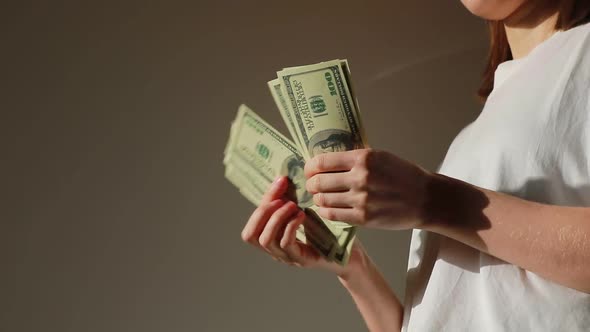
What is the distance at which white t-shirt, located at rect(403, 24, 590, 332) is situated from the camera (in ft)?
2.22

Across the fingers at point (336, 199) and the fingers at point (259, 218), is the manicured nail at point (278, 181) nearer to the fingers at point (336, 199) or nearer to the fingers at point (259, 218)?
the fingers at point (259, 218)

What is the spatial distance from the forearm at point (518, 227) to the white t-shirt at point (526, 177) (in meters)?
0.05

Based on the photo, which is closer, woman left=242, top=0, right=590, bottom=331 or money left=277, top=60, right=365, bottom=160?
woman left=242, top=0, right=590, bottom=331

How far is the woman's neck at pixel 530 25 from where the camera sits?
828mm

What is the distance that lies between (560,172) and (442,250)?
0.17 meters

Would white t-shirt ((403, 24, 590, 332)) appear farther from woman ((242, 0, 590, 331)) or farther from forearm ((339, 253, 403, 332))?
forearm ((339, 253, 403, 332))

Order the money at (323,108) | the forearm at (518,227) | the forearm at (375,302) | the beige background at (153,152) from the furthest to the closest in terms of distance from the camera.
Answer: the beige background at (153,152) → the forearm at (375,302) → the money at (323,108) → the forearm at (518,227)

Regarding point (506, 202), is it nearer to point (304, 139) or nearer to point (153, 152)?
point (304, 139)

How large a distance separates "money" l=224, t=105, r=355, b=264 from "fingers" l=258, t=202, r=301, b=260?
20 mm

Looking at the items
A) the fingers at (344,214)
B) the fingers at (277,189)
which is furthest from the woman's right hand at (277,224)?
the fingers at (344,214)

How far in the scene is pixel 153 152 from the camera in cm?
120

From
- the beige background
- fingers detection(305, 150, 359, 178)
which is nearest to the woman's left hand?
fingers detection(305, 150, 359, 178)

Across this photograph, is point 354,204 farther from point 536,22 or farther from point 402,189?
point 536,22

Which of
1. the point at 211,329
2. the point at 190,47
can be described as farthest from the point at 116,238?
the point at 190,47
